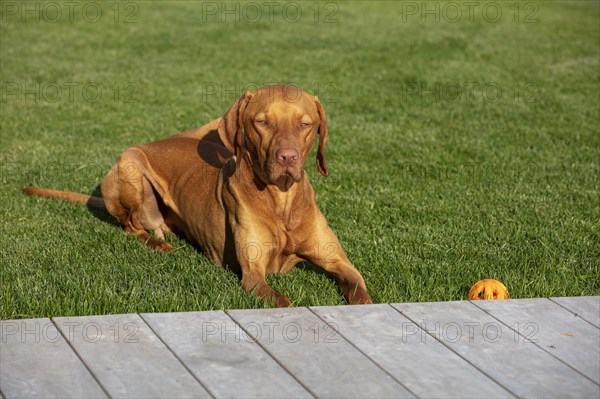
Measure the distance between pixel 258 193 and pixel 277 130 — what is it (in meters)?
0.49

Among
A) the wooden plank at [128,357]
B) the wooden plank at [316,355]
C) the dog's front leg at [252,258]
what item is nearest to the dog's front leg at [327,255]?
the dog's front leg at [252,258]

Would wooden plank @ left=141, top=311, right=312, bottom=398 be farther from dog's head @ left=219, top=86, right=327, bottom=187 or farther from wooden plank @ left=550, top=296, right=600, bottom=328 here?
wooden plank @ left=550, top=296, right=600, bottom=328

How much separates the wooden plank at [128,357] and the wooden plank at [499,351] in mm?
1248

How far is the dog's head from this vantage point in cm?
521

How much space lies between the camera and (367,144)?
9.77 m

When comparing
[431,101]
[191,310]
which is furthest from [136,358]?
[431,101]

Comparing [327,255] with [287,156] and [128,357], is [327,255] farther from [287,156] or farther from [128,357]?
[128,357]

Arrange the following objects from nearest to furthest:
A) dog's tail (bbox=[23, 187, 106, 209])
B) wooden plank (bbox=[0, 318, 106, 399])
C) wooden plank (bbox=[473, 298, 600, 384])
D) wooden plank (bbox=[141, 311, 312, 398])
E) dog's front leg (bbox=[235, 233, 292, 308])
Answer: wooden plank (bbox=[0, 318, 106, 399]), wooden plank (bbox=[141, 311, 312, 398]), wooden plank (bbox=[473, 298, 600, 384]), dog's front leg (bbox=[235, 233, 292, 308]), dog's tail (bbox=[23, 187, 106, 209])

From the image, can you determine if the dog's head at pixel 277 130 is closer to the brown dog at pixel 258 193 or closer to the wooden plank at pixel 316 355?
the brown dog at pixel 258 193

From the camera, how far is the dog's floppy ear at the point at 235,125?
5480 mm

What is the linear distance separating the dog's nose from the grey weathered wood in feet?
2.91

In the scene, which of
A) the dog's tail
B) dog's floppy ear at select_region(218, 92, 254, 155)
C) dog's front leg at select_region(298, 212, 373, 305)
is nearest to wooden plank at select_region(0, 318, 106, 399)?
dog's floppy ear at select_region(218, 92, 254, 155)

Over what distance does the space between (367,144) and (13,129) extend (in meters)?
3.79

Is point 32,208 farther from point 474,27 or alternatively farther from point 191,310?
point 474,27
